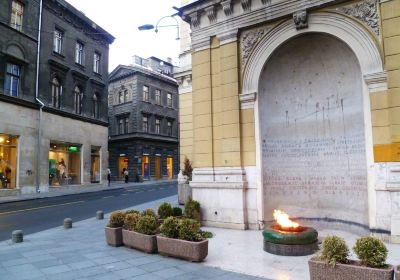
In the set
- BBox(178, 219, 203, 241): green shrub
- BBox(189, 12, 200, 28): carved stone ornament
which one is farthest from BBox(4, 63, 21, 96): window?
BBox(178, 219, 203, 241): green shrub

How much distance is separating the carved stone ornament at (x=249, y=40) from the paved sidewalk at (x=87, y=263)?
7.02 meters

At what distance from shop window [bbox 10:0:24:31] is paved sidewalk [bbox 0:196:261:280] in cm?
2100

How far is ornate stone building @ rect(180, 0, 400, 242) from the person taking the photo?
33.0 feet

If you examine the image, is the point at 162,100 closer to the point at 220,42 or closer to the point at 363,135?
the point at 220,42

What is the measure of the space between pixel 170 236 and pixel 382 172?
219 inches

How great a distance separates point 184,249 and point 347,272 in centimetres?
326

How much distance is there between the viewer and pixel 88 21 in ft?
113

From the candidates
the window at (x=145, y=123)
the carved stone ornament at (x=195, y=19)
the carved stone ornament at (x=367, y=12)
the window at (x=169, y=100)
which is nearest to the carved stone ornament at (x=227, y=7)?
the carved stone ornament at (x=195, y=19)

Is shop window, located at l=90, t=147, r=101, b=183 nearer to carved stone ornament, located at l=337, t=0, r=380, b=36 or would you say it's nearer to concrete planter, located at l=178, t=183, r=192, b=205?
concrete planter, located at l=178, t=183, r=192, b=205

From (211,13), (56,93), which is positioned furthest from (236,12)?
(56,93)

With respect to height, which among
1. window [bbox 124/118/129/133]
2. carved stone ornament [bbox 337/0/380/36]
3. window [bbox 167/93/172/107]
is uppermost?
window [bbox 167/93/172/107]

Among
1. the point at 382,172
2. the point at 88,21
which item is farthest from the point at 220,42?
the point at 88,21

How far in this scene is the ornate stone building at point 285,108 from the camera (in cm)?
1006

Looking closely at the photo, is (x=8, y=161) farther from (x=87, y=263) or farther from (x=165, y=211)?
(x=87, y=263)
